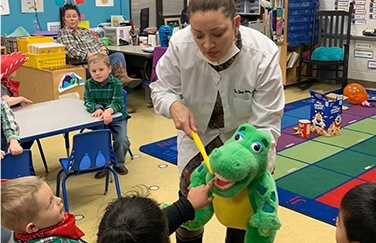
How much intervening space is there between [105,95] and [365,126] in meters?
2.63

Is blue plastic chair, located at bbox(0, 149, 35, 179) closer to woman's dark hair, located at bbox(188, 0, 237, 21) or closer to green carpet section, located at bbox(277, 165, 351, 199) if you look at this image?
woman's dark hair, located at bbox(188, 0, 237, 21)

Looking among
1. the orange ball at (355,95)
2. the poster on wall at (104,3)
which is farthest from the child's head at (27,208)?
the poster on wall at (104,3)

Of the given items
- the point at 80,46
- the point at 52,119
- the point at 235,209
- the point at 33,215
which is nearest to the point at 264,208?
the point at 235,209

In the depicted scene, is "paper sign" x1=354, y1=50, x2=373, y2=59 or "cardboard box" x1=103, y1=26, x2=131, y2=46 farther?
"paper sign" x1=354, y1=50, x2=373, y2=59

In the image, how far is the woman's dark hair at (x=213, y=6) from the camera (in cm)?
148

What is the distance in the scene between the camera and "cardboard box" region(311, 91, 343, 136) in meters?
4.23

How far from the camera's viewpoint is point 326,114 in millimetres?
4223

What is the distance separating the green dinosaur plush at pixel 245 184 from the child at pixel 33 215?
1.52 ft

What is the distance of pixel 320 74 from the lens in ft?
21.4

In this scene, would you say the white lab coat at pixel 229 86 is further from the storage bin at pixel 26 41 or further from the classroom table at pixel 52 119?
the storage bin at pixel 26 41

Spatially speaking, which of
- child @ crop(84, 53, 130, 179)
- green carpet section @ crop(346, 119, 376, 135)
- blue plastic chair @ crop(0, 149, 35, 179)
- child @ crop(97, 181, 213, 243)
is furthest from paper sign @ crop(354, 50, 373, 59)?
child @ crop(97, 181, 213, 243)

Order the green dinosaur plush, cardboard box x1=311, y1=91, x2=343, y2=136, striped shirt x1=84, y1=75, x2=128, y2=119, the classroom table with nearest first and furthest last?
1. the green dinosaur plush
2. the classroom table
3. striped shirt x1=84, y1=75, x2=128, y2=119
4. cardboard box x1=311, y1=91, x2=343, y2=136

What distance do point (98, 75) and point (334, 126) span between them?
7.26ft

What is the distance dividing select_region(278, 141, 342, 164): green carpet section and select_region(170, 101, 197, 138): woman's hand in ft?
7.33
